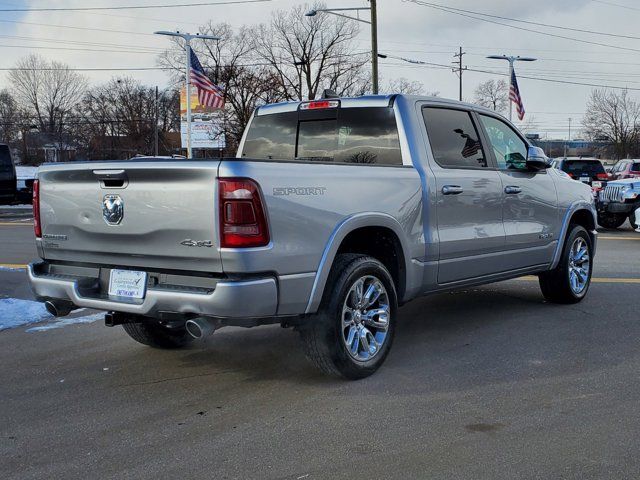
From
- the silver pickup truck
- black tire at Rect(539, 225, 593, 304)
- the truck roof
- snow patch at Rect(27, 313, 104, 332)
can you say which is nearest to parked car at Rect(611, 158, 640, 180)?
black tire at Rect(539, 225, 593, 304)

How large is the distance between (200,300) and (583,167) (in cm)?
1768

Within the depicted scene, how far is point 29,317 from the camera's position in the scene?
650 cm

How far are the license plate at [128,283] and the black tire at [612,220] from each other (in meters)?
13.8

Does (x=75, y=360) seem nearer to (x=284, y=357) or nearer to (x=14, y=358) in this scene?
(x=14, y=358)

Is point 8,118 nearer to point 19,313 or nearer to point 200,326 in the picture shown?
point 19,313

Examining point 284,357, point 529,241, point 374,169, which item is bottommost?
point 284,357

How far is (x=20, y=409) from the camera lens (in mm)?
4031

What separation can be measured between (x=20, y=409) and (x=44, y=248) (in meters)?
1.11

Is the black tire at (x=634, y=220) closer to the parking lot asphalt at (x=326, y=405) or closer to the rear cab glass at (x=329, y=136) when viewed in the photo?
the parking lot asphalt at (x=326, y=405)

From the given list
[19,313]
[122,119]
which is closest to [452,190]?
[19,313]

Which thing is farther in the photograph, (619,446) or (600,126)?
(600,126)

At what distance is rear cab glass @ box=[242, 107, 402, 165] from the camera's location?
16.9 feet

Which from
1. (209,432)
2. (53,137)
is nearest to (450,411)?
(209,432)

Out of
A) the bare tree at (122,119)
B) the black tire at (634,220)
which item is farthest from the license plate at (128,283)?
the bare tree at (122,119)
